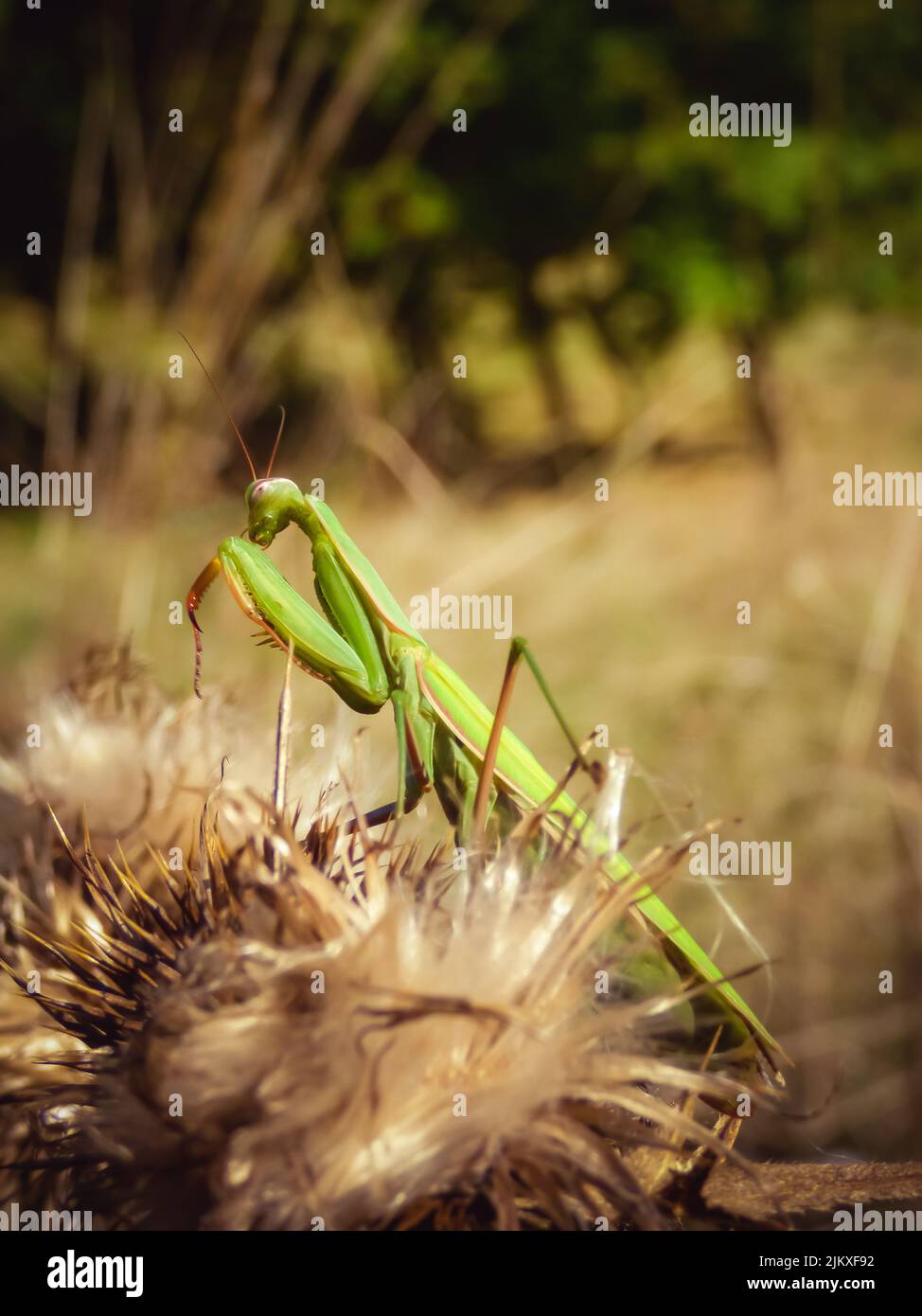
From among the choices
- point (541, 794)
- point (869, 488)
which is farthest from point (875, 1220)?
point (869, 488)

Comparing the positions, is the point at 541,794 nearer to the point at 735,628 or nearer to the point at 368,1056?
the point at 368,1056

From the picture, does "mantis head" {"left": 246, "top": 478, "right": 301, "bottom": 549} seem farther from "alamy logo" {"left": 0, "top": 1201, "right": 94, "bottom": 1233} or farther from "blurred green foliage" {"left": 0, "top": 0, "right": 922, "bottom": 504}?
"blurred green foliage" {"left": 0, "top": 0, "right": 922, "bottom": 504}

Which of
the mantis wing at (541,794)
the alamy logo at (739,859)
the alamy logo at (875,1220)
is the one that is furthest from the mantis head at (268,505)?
the alamy logo at (875,1220)

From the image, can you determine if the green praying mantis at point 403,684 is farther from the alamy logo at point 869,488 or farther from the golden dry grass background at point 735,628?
the alamy logo at point 869,488

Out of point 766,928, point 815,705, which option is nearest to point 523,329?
point 815,705

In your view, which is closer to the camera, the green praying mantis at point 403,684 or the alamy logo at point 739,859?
the green praying mantis at point 403,684

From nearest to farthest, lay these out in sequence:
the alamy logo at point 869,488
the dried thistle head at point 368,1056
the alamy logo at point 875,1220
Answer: the dried thistle head at point 368,1056 < the alamy logo at point 875,1220 < the alamy logo at point 869,488
